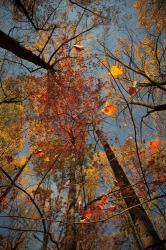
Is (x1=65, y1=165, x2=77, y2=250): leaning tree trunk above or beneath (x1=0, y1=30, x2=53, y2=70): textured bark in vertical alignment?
beneath

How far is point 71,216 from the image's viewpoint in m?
4.90

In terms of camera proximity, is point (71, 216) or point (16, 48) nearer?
point (71, 216)

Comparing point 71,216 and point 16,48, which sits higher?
point 16,48

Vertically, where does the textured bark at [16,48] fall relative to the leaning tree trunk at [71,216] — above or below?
above

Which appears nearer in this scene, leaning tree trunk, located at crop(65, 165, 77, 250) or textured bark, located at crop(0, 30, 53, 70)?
textured bark, located at crop(0, 30, 53, 70)

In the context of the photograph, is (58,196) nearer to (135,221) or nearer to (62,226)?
(62,226)

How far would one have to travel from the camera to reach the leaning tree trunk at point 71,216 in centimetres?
711

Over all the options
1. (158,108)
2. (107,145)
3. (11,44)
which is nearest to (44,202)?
(107,145)

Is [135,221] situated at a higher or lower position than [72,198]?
lower

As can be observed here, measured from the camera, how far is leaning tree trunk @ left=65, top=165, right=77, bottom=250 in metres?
7.11

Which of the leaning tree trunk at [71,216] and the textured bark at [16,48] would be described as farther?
the leaning tree trunk at [71,216]

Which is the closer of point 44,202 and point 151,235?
point 151,235

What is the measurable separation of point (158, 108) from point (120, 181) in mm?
3570

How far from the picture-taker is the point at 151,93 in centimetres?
576
